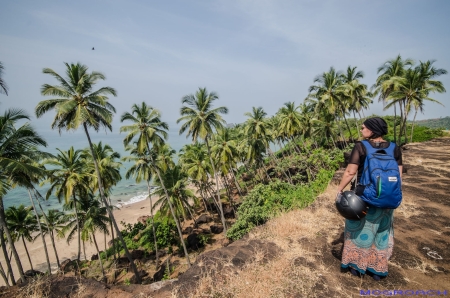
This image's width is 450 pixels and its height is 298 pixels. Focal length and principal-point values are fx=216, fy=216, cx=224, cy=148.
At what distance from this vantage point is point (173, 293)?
3.54 metres

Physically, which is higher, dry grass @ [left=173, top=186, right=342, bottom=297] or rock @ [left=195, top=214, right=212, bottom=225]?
dry grass @ [left=173, top=186, right=342, bottom=297]

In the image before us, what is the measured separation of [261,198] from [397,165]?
36.7ft

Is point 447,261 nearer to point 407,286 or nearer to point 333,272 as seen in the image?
point 407,286

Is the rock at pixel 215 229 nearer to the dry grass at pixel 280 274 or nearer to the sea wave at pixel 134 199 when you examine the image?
the dry grass at pixel 280 274

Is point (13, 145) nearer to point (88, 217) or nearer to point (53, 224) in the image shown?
point (88, 217)

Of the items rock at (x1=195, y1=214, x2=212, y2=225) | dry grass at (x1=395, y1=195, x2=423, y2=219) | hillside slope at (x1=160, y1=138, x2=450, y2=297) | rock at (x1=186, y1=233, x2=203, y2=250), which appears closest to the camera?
hillside slope at (x1=160, y1=138, x2=450, y2=297)

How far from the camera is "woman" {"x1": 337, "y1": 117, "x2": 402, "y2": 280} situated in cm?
318

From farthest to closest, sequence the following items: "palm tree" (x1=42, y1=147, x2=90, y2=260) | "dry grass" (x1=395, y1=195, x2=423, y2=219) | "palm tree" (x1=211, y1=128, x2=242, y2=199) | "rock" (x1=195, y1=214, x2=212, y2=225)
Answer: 1. "rock" (x1=195, y1=214, x2=212, y2=225)
2. "palm tree" (x1=211, y1=128, x2=242, y2=199)
3. "palm tree" (x1=42, y1=147, x2=90, y2=260)
4. "dry grass" (x1=395, y1=195, x2=423, y2=219)

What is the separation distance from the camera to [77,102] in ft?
42.6

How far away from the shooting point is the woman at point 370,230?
3.18 metres

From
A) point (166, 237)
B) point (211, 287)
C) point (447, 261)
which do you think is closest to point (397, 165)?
point (447, 261)

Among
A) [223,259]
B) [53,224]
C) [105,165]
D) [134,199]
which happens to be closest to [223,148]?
[105,165]

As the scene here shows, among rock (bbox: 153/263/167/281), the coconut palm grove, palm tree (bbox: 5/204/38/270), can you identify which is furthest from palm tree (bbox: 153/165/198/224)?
palm tree (bbox: 5/204/38/270)

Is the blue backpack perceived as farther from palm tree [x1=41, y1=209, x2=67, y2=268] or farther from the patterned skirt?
palm tree [x1=41, y1=209, x2=67, y2=268]
